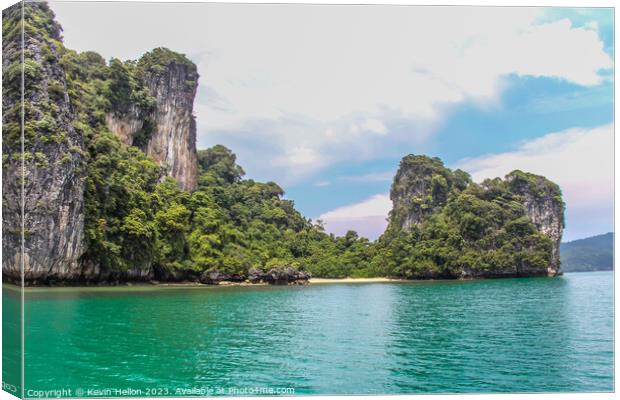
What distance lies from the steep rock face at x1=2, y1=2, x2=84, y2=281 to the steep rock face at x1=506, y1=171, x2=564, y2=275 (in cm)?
3820

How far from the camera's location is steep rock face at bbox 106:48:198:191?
41.2 m

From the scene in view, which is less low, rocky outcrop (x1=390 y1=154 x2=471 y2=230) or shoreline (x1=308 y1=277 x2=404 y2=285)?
rocky outcrop (x1=390 y1=154 x2=471 y2=230)

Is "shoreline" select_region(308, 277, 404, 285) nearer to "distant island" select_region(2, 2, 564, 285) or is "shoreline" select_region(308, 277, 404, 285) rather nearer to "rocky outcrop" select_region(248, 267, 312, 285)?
"distant island" select_region(2, 2, 564, 285)

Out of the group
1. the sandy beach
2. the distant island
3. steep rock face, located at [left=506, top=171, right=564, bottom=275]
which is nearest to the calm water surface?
the distant island

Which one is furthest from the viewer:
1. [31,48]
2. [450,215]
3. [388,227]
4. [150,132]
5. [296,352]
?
[388,227]

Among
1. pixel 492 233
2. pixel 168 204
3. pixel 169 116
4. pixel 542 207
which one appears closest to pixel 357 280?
pixel 492 233

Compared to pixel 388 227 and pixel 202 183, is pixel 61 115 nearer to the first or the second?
pixel 202 183

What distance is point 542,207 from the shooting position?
5078 cm

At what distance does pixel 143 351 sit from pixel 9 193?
364cm

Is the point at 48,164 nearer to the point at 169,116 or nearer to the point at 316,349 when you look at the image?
the point at 316,349

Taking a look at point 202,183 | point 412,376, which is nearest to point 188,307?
point 412,376

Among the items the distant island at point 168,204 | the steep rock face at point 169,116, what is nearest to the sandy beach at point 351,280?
the distant island at point 168,204

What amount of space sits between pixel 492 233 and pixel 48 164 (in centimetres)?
3861

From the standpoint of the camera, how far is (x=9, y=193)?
1041 centimetres
